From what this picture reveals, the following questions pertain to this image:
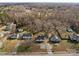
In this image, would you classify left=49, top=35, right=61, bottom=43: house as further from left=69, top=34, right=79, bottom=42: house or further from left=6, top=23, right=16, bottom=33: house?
left=6, top=23, right=16, bottom=33: house

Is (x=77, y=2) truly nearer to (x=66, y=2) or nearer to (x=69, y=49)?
(x=66, y=2)

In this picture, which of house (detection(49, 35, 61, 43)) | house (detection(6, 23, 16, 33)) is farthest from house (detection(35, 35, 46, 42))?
house (detection(6, 23, 16, 33))

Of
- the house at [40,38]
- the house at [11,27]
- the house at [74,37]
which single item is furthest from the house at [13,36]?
the house at [74,37]

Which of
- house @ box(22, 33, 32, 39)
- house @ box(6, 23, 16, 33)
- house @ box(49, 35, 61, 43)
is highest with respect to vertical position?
house @ box(6, 23, 16, 33)

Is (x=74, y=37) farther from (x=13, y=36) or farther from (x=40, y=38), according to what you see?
(x=13, y=36)

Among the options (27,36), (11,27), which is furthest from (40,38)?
(11,27)

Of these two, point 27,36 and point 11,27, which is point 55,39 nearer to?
point 27,36

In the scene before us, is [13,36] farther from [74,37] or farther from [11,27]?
[74,37]

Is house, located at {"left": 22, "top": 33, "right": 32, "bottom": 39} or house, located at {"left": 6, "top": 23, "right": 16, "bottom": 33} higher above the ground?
house, located at {"left": 6, "top": 23, "right": 16, "bottom": 33}

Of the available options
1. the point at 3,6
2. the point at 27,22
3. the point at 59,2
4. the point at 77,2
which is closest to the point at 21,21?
the point at 27,22

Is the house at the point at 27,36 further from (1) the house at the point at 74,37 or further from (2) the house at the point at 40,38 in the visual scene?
(1) the house at the point at 74,37

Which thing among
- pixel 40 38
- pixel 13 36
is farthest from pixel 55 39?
pixel 13 36
